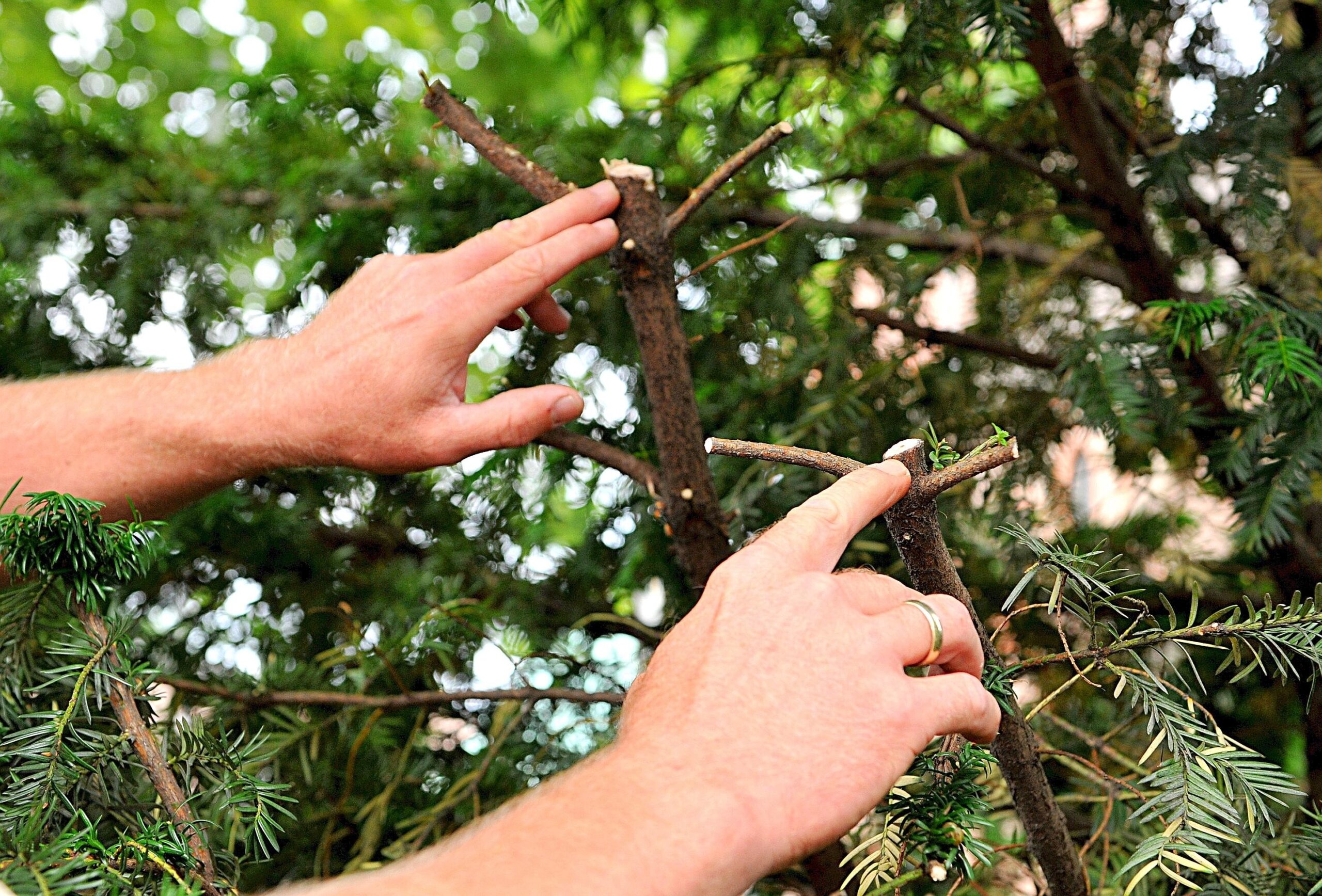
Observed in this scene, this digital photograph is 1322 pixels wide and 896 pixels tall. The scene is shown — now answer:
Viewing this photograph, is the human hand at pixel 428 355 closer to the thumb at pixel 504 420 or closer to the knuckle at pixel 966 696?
the thumb at pixel 504 420

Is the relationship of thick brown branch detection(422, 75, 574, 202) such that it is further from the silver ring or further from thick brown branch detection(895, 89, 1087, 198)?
the silver ring

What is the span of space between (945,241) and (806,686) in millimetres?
881

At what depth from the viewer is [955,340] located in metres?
1.08

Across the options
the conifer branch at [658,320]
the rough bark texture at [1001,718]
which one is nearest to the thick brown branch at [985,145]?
the conifer branch at [658,320]

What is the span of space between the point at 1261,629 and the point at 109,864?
0.74 meters

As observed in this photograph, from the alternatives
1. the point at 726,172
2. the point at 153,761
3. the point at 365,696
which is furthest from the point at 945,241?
the point at 153,761

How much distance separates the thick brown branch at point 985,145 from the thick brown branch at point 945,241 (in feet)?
0.31

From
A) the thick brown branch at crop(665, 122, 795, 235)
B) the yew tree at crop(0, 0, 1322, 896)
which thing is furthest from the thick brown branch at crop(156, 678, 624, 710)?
the thick brown branch at crop(665, 122, 795, 235)

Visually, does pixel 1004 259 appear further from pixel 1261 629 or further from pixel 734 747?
pixel 734 747

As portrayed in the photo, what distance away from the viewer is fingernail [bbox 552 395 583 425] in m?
0.88

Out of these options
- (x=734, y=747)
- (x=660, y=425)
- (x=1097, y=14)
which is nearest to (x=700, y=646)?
(x=734, y=747)

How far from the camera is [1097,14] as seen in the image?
139cm

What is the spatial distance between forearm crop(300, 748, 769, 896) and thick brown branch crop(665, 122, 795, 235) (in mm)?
480

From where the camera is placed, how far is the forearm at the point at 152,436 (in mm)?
893
